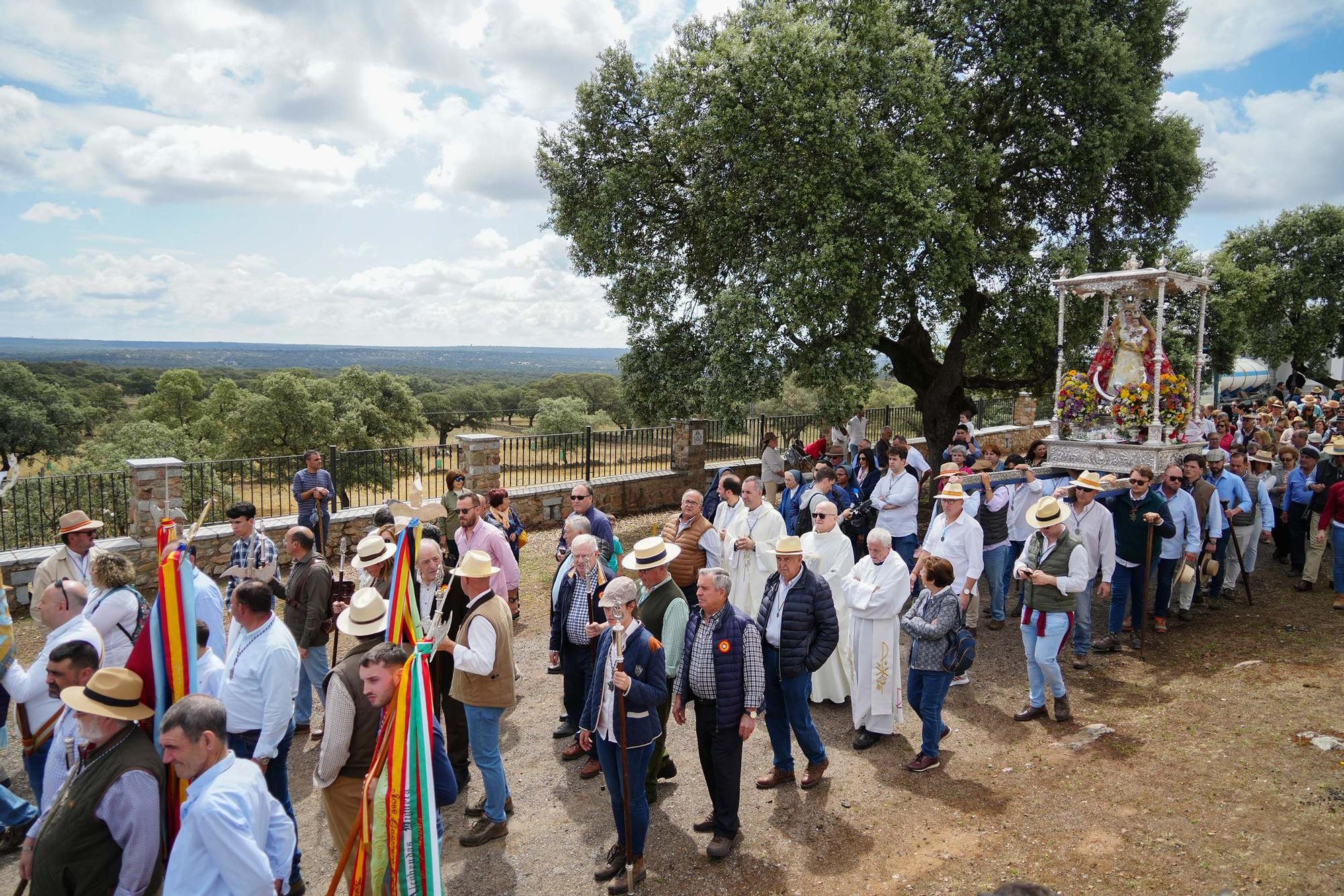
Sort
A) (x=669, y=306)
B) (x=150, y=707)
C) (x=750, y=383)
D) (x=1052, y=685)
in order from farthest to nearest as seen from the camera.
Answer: (x=669, y=306) < (x=750, y=383) < (x=1052, y=685) < (x=150, y=707)

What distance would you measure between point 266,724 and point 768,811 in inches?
129

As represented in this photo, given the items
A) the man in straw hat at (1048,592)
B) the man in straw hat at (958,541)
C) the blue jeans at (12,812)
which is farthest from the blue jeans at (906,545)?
the blue jeans at (12,812)

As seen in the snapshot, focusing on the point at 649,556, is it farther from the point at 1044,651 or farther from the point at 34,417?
the point at 34,417

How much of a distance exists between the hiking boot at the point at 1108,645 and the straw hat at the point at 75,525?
365 inches

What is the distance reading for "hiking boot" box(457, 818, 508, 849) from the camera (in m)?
5.18

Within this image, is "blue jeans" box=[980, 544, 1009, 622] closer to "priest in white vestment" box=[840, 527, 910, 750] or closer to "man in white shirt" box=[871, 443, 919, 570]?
"man in white shirt" box=[871, 443, 919, 570]

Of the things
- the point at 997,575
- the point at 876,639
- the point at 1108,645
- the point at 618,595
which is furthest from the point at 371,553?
the point at 1108,645

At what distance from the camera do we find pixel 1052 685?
22.0 feet

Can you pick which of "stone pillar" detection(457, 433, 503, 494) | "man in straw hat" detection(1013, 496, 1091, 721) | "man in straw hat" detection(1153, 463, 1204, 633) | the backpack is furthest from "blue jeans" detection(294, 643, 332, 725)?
"man in straw hat" detection(1153, 463, 1204, 633)

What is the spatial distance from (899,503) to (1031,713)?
2727 millimetres

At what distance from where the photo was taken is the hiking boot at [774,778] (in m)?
5.81

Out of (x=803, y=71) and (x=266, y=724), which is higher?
(x=803, y=71)

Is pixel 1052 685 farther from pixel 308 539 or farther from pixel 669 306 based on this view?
pixel 669 306

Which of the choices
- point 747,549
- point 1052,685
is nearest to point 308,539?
point 747,549
